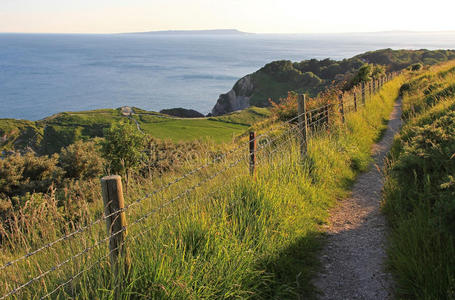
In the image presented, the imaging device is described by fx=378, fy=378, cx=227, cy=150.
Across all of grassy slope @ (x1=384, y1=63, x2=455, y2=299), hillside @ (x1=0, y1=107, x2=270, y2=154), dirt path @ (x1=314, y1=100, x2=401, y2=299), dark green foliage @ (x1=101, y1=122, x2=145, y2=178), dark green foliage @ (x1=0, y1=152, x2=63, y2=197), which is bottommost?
hillside @ (x1=0, y1=107, x2=270, y2=154)

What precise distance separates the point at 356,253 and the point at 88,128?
68.0m

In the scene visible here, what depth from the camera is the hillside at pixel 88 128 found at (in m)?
58.0

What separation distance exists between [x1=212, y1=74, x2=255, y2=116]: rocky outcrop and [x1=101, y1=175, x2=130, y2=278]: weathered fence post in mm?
101010

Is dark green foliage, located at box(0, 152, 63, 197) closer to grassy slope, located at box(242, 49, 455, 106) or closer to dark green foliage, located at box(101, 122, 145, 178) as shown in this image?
dark green foliage, located at box(101, 122, 145, 178)

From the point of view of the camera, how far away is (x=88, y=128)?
67.3 metres

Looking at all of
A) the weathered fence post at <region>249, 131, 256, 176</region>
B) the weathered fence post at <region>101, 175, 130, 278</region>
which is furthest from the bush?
the weathered fence post at <region>101, 175, 130, 278</region>

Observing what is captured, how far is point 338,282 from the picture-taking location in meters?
4.25

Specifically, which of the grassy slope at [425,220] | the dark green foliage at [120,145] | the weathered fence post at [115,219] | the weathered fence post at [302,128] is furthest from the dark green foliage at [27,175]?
the grassy slope at [425,220]

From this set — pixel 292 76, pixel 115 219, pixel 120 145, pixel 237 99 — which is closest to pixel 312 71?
pixel 292 76

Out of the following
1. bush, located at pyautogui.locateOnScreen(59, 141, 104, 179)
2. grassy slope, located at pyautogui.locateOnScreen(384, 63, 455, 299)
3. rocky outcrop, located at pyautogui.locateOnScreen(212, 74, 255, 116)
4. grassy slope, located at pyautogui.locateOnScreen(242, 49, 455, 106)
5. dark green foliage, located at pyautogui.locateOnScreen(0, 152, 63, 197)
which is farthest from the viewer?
rocky outcrop, located at pyautogui.locateOnScreen(212, 74, 255, 116)

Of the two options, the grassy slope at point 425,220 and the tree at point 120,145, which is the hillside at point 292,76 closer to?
the tree at point 120,145

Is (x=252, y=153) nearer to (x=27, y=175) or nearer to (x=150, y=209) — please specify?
(x=150, y=209)

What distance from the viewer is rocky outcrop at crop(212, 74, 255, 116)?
104875 millimetres

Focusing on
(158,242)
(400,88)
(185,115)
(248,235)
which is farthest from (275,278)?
(185,115)
